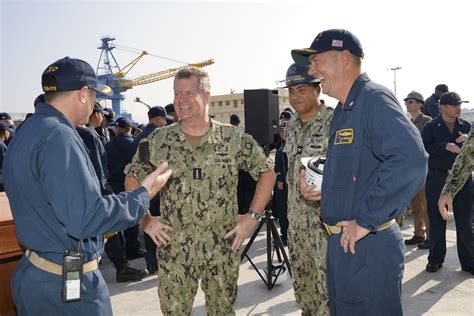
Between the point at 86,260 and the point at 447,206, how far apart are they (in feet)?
9.88

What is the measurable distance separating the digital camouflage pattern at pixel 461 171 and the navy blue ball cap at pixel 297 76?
1.49 m

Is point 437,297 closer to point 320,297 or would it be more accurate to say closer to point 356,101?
point 320,297

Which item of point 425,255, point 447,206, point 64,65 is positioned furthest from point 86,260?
point 425,255

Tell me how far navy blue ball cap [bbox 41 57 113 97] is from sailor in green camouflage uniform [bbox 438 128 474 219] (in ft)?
10.0

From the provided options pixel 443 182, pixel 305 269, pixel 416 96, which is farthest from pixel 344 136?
pixel 416 96

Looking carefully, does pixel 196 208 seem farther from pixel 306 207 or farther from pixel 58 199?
pixel 58 199

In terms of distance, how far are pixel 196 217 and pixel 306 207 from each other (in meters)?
0.99

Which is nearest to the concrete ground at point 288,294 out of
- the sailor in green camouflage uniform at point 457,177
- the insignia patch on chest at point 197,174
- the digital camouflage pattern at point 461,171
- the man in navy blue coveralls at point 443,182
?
the man in navy blue coveralls at point 443,182

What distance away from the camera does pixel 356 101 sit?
2201 mm

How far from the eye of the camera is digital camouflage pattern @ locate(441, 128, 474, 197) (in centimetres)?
362

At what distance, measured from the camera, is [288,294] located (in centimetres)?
462

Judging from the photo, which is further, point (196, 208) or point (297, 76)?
point (297, 76)

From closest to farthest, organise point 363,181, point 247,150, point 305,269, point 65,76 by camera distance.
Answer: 1. point 65,76
2. point 363,181
3. point 247,150
4. point 305,269

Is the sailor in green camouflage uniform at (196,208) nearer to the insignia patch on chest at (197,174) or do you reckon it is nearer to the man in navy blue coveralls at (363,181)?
the insignia patch on chest at (197,174)
